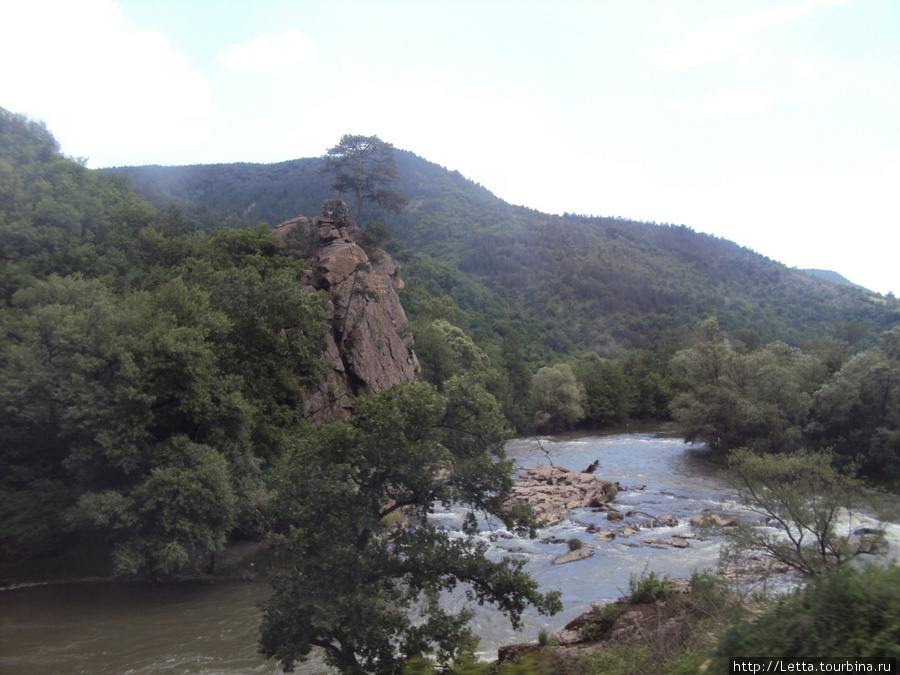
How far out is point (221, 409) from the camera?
1984 cm

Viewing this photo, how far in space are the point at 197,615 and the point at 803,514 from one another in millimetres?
19962

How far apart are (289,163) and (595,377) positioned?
146 m

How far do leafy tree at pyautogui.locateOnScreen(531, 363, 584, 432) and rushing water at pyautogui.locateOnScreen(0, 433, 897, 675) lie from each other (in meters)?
39.6

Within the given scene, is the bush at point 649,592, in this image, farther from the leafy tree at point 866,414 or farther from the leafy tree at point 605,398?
the leafy tree at point 605,398

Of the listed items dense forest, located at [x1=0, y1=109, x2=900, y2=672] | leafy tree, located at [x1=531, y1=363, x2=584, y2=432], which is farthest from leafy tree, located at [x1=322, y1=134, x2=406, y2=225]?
leafy tree, located at [x1=531, y1=363, x2=584, y2=432]

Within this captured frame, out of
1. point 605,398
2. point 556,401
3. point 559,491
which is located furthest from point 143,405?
point 605,398

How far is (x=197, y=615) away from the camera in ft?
57.1

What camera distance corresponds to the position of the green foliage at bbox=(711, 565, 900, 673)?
462 cm

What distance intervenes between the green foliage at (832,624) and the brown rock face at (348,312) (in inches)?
997

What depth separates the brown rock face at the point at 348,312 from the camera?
104 feet

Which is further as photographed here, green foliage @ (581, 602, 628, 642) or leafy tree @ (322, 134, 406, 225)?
leafy tree @ (322, 134, 406, 225)

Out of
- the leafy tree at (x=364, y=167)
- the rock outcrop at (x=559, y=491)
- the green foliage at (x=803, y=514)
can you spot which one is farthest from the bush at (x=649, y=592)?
the leafy tree at (x=364, y=167)

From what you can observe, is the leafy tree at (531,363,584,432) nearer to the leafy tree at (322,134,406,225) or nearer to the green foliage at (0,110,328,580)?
the leafy tree at (322,134,406,225)

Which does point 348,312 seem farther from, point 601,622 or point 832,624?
point 832,624
